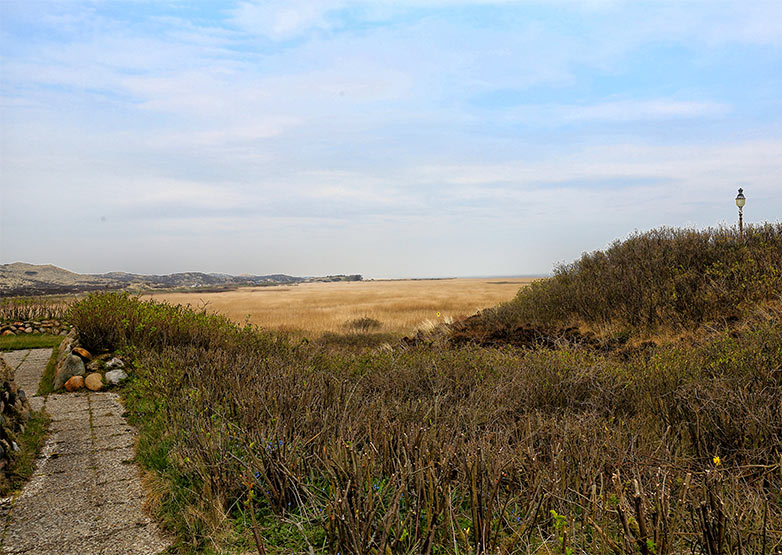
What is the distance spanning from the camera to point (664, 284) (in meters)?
11.6

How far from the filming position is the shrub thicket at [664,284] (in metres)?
10.6

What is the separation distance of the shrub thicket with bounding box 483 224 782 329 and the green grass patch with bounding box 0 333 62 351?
11893mm

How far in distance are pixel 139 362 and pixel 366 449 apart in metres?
5.63

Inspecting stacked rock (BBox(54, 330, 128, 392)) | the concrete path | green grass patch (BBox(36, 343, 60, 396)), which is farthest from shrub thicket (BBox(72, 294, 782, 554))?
green grass patch (BBox(36, 343, 60, 396))

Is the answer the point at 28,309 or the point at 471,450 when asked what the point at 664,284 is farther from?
the point at 28,309

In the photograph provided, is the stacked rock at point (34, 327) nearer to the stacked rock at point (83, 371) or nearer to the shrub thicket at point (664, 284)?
the stacked rock at point (83, 371)

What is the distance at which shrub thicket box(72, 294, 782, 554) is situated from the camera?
2590mm

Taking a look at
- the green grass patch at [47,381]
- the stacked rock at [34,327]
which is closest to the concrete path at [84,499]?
the green grass patch at [47,381]

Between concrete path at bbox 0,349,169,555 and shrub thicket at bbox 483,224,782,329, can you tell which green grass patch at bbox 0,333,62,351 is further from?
shrub thicket at bbox 483,224,782,329

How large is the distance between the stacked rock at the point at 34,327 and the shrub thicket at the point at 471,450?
334 inches

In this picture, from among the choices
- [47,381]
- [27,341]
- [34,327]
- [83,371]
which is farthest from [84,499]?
[34,327]

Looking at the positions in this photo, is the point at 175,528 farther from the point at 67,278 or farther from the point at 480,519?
the point at 67,278

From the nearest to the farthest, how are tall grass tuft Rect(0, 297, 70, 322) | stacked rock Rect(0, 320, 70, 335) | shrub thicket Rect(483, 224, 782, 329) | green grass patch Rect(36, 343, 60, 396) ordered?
green grass patch Rect(36, 343, 60, 396)
shrub thicket Rect(483, 224, 782, 329)
stacked rock Rect(0, 320, 70, 335)
tall grass tuft Rect(0, 297, 70, 322)

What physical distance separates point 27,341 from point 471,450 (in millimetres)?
14310
